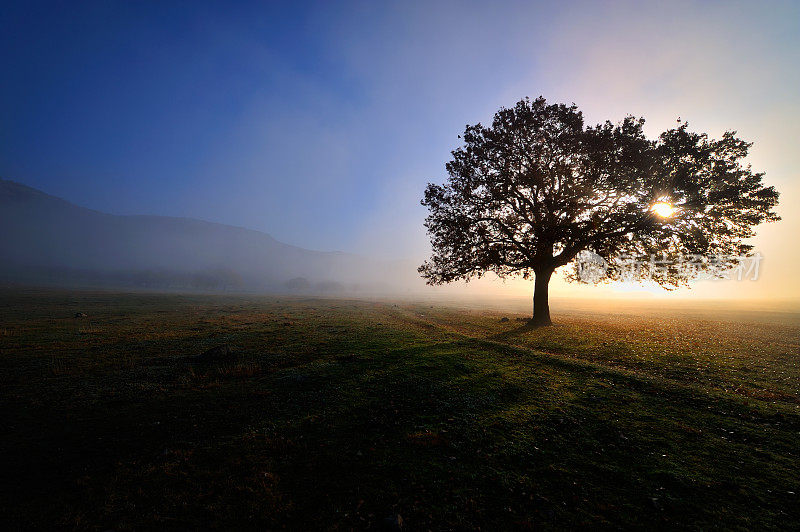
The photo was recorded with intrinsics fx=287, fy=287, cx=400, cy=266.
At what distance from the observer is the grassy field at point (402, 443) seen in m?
5.86

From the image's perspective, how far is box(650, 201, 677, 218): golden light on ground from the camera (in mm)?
24484

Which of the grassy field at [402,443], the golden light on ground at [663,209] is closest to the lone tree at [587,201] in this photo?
the golden light on ground at [663,209]

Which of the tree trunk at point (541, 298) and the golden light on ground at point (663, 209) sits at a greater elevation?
the golden light on ground at point (663, 209)

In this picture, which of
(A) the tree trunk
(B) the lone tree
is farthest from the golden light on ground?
(A) the tree trunk

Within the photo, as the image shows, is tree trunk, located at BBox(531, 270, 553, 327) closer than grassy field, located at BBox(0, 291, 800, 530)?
No

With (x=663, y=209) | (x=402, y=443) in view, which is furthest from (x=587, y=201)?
(x=402, y=443)

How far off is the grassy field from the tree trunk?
1342 centimetres

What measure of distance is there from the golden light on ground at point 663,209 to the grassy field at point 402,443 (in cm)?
1289

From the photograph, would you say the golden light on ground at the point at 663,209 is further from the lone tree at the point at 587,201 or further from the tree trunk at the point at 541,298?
the tree trunk at the point at 541,298

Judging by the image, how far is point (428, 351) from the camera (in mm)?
18797

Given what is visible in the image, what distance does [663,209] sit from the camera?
2475cm

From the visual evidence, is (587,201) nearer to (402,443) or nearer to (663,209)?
(663,209)

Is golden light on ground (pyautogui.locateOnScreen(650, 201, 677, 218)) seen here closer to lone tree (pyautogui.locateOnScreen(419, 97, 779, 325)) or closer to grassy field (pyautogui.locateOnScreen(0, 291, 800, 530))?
lone tree (pyautogui.locateOnScreen(419, 97, 779, 325))

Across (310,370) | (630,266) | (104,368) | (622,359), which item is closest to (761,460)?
(622,359)
